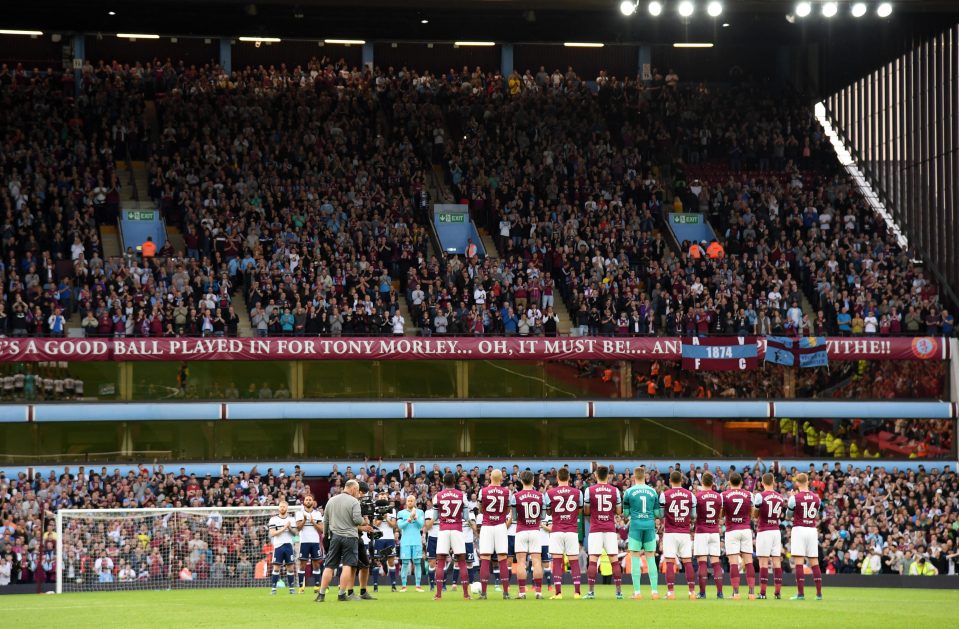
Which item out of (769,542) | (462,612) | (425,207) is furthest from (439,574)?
(425,207)

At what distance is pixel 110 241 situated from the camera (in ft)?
157

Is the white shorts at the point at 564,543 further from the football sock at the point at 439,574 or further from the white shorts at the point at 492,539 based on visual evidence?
the football sock at the point at 439,574

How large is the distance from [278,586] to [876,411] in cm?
2471

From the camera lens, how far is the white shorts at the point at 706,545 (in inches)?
936

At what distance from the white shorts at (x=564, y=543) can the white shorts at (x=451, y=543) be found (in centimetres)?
181

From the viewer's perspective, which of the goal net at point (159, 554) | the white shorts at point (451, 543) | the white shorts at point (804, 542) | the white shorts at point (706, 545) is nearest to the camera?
the white shorts at point (706, 545)

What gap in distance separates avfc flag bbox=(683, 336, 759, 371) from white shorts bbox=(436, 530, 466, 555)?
72.7 feet

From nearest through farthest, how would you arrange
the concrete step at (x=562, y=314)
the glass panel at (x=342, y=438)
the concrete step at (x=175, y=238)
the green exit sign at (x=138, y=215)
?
1. the glass panel at (x=342, y=438)
2. the concrete step at (x=562, y=314)
3. the concrete step at (x=175, y=238)
4. the green exit sign at (x=138, y=215)

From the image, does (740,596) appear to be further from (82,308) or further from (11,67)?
(11,67)

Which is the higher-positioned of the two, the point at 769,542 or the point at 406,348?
the point at 406,348

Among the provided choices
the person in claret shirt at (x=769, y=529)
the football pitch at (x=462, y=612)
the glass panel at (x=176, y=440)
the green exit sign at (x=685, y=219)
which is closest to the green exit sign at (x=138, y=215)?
the glass panel at (x=176, y=440)

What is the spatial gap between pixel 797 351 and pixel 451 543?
77.9 ft

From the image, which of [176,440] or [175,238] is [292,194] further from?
[176,440]

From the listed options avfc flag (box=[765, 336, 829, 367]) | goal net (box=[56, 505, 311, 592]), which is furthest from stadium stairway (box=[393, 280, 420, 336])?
goal net (box=[56, 505, 311, 592])
